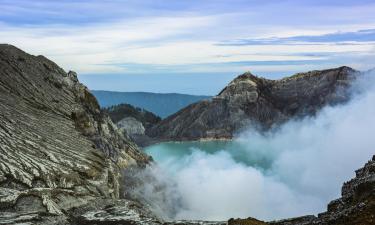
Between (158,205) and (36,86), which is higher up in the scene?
(36,86)

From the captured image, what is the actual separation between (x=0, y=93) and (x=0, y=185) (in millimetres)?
27880

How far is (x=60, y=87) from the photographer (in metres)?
91.4

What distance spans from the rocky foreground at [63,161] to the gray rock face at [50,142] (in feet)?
0.29

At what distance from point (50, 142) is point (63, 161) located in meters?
5.05

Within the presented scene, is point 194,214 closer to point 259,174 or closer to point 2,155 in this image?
point 2,155

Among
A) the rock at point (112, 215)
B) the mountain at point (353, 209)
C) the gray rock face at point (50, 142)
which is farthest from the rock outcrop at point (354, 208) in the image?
the gray rock face at point (50, 142)

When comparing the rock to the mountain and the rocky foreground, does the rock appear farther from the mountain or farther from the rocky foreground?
the mountain

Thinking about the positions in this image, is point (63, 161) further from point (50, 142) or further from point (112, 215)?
point (112, 215)

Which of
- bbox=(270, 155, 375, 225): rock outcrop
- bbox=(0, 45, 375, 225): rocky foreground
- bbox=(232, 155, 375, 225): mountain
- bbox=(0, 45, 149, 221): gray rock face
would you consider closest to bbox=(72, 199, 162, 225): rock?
bbox=(0, 45, 375, 225): rocky foreground

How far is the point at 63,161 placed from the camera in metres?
63.6

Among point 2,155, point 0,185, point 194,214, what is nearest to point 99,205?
point 0,185

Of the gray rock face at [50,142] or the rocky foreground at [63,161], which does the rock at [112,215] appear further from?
the gray rock face at [50,142]

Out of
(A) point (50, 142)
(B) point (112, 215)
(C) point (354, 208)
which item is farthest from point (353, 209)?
(A) point (50, 142)

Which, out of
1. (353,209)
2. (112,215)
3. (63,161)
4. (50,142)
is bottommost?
(112,215)
